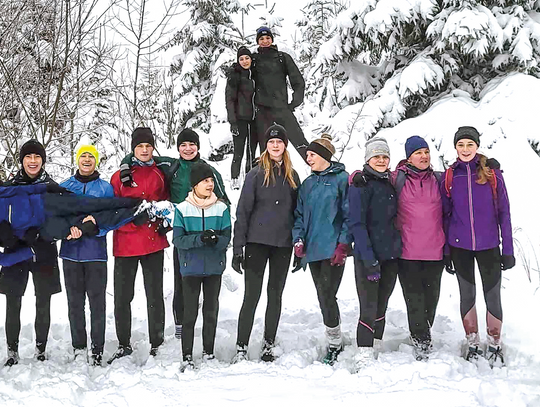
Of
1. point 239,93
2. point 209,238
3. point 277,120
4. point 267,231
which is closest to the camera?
point 209,238

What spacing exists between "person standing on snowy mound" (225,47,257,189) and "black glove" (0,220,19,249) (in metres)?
3.60

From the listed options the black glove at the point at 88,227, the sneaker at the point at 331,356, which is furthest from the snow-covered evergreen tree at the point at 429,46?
the black glove at the point at 88,227

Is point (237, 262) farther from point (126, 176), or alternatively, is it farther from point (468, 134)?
point (468, 134)

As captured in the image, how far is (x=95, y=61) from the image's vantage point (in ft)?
20.2

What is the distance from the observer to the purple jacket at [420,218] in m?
4.03

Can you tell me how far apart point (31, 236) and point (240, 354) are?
2.14m

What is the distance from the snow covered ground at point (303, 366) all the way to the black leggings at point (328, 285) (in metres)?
0.38

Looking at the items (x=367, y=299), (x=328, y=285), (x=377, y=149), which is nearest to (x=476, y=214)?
(x=377, y=149)

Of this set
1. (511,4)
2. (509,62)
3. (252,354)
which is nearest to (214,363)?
(252,354)

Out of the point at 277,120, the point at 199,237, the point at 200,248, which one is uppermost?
the point at 277,120

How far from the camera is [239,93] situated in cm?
683

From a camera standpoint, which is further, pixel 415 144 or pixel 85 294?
pixel 85 294

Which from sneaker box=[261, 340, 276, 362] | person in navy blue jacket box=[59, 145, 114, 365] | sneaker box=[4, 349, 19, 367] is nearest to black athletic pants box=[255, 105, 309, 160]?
person in navy blue jacket box=[59, 145, 114, 365]

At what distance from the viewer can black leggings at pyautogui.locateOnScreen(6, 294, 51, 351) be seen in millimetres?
4156
